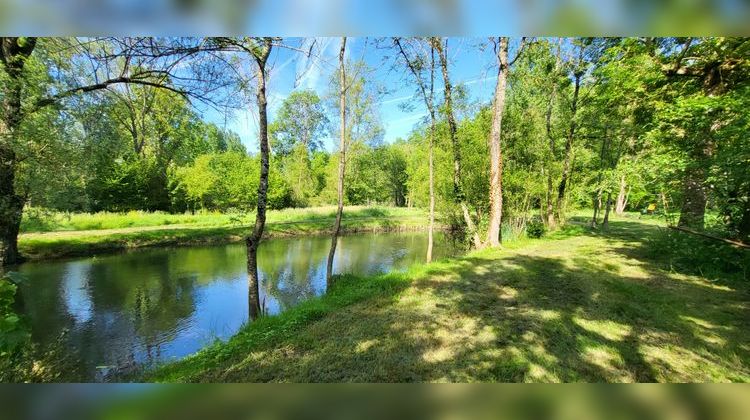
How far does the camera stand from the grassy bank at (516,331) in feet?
9.62

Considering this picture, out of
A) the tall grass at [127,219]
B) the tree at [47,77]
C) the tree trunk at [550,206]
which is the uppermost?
the tree at [47,77]

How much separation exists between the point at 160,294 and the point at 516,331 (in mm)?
9700

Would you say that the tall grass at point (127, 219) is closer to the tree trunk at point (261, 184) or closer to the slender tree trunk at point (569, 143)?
the tree trunk at point (261, 184)

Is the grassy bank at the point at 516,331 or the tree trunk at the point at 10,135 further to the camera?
the tree trunk at the point at 10,135

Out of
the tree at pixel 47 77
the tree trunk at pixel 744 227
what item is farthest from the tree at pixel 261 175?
the tree trunk at pixel 744 227

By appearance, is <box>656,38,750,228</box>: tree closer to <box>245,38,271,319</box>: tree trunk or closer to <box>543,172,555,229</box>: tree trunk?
<box>245,38,271,319</box>: tree trunk

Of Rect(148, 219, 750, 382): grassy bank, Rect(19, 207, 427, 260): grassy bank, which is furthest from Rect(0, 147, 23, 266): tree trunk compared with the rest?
Rect(148, 219, 750, 382): grassy bank

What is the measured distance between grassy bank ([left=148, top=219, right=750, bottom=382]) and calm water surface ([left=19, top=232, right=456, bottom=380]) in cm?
217

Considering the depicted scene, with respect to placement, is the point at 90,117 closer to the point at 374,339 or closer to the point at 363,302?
the point at 363,302

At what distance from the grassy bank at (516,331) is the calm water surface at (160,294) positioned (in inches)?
85.3

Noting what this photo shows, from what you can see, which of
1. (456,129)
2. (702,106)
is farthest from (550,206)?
(702,106)

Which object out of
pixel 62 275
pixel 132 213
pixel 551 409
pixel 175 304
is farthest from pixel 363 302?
pixel 132 213
